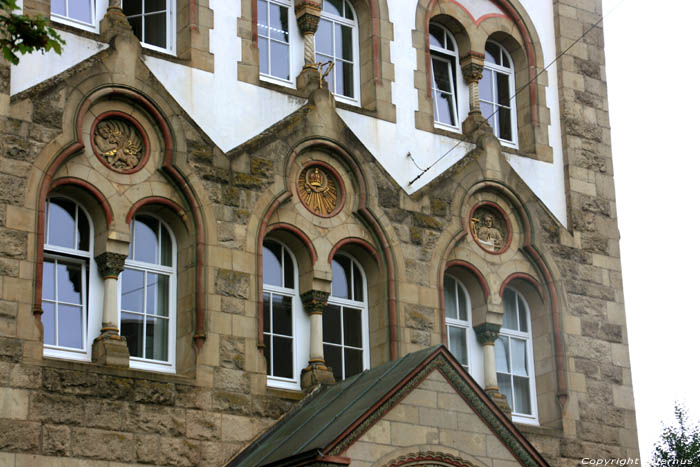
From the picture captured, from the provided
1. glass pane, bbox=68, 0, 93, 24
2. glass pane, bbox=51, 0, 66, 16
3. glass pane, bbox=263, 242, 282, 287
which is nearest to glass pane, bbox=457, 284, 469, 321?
glass pane, bbox=263, 242, 282, 287

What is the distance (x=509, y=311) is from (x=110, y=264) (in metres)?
7.30

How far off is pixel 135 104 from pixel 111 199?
1.45m

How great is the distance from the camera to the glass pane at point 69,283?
18016mm

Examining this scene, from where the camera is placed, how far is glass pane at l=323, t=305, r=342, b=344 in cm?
2028

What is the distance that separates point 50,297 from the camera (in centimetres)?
1784

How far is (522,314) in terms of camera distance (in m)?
22.7

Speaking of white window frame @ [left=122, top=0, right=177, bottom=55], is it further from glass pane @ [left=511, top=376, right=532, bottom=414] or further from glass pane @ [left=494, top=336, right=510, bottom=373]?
glass pane @ [left=511, top=376, right=532, bottom=414]

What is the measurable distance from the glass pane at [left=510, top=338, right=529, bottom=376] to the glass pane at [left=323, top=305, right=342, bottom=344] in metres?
3.34

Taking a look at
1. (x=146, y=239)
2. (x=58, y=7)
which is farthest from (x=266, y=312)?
(x=58, y=7)

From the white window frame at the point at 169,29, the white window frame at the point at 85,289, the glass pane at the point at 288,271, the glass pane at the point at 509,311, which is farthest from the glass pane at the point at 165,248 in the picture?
the glass pane at the point at 509,311

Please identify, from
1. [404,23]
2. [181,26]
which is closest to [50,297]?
[181,26]

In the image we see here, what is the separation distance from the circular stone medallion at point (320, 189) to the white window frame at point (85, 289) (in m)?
3.43

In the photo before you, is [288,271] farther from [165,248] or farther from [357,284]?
[165,248]

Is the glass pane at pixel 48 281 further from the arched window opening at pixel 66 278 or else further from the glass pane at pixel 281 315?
the glass pane at pixel 281 315
